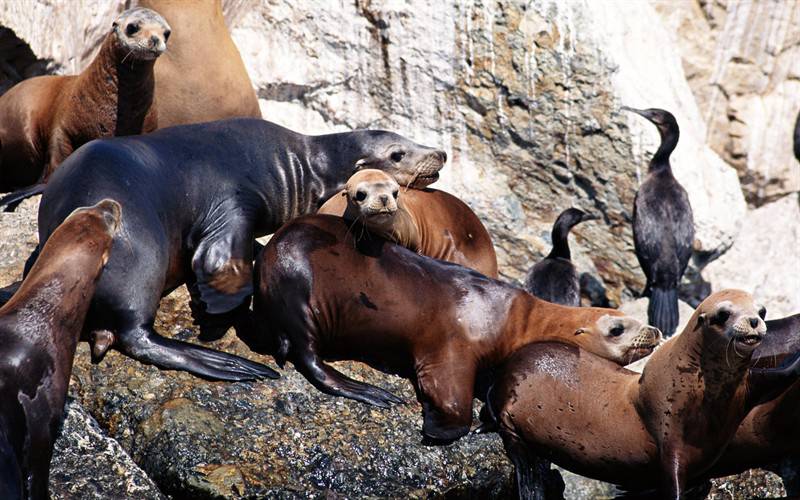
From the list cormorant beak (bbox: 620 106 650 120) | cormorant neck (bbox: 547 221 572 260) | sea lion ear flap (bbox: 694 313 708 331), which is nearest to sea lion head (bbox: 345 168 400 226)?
sea lion ear flap (bbox: 694 313 708 331)

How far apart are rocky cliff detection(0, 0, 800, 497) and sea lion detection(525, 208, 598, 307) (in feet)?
2.08

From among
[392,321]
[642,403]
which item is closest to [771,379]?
[642,403]

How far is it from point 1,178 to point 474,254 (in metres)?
3.47

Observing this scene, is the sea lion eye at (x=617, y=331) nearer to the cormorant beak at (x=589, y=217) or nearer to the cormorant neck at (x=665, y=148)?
the cormorant beak at (x=589, y=217)

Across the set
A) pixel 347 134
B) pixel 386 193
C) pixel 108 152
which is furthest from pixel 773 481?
pixel 108 152

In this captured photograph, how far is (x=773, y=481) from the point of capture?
22.5 ft

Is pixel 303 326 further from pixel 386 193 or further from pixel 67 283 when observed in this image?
pixel 67 283

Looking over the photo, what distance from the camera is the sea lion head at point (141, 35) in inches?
324

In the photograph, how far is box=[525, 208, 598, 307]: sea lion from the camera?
9.76m

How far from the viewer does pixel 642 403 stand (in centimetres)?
620

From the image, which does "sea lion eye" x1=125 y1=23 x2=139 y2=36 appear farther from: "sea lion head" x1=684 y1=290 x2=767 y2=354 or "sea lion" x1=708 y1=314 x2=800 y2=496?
"sea lion" x1=708 y1=314 x2=800 y2=496

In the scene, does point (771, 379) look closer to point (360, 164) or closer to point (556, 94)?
point (360, 164)

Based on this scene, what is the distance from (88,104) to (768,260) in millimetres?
6972

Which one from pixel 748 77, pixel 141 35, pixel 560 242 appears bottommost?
pixel 560 242
